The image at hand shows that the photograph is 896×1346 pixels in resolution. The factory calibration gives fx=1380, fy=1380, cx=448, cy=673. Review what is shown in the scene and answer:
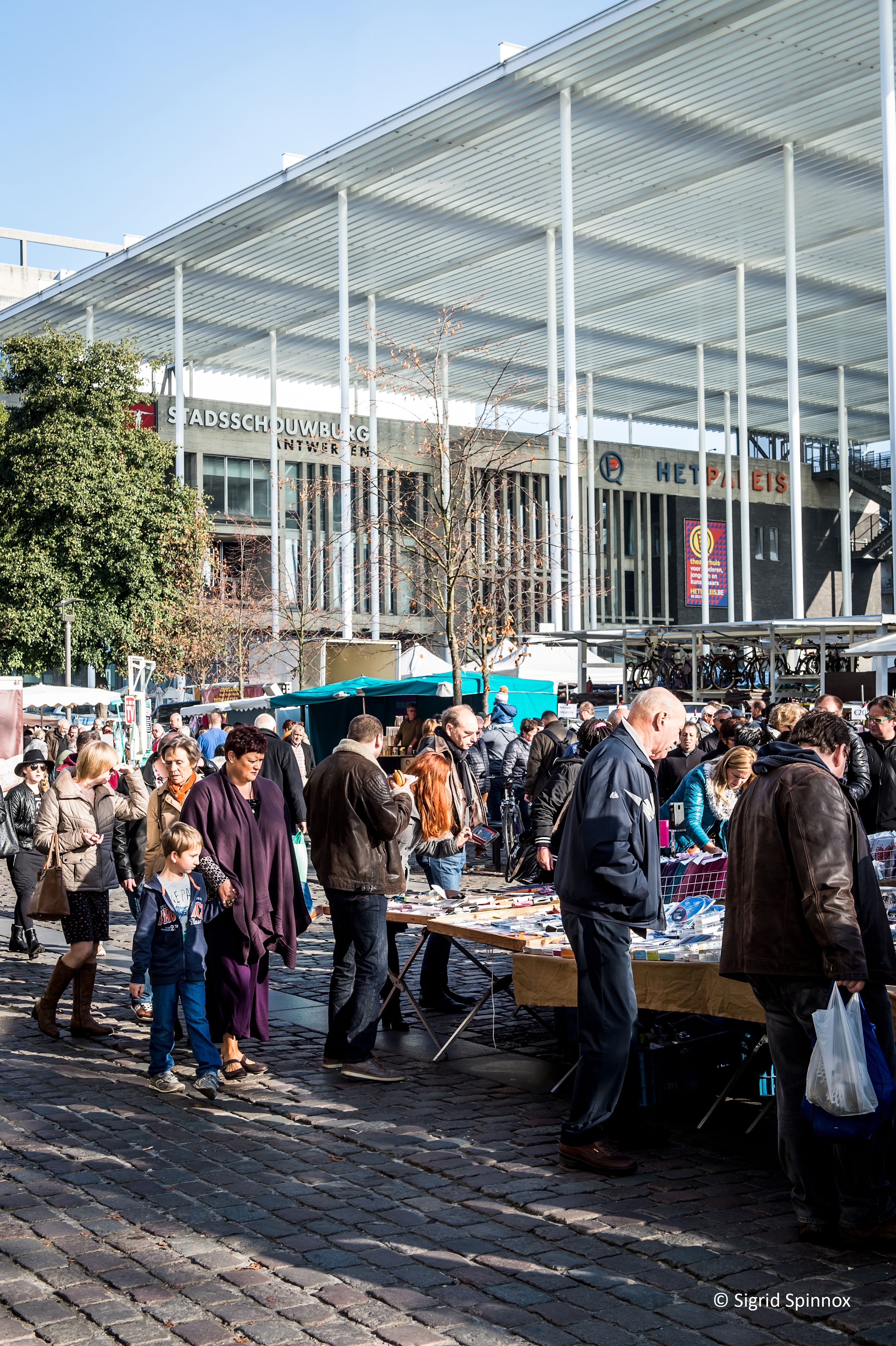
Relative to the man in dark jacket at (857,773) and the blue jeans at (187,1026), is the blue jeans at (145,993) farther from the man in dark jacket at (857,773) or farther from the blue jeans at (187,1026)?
the man in dark jacket at (857,773)

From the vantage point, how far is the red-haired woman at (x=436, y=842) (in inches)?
356

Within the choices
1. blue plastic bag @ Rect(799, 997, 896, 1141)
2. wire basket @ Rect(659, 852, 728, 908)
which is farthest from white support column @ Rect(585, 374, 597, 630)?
blue plastic bag @ Rect(799, 997, 896, 1141)

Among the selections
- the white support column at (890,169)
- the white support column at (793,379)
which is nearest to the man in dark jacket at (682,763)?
the white support column at (890,169)

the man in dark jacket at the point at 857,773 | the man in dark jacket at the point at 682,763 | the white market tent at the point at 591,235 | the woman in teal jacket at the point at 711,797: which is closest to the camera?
the woman in teal jacket at the point at 711,797

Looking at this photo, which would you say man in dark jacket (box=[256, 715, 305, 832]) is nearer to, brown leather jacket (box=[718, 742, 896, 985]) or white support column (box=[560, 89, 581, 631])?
brown leather jacket (box=[718, 742, 896, 985])

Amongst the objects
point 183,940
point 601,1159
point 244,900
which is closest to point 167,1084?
point 183,940

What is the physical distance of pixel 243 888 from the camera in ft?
23.4

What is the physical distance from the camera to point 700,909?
7375mm

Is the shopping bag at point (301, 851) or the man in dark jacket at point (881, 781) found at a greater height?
the man in dark jacket at point (881, 781)

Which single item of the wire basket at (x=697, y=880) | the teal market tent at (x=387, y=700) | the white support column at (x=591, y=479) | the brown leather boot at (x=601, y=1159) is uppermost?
the white support column at (x=591, y=479)

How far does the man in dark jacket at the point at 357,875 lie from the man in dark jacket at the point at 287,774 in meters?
3.40

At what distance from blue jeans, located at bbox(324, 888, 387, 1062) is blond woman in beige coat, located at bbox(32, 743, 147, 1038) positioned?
184 cm

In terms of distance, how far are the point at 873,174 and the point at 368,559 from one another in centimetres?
1549

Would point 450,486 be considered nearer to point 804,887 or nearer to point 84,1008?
point 84,1008
